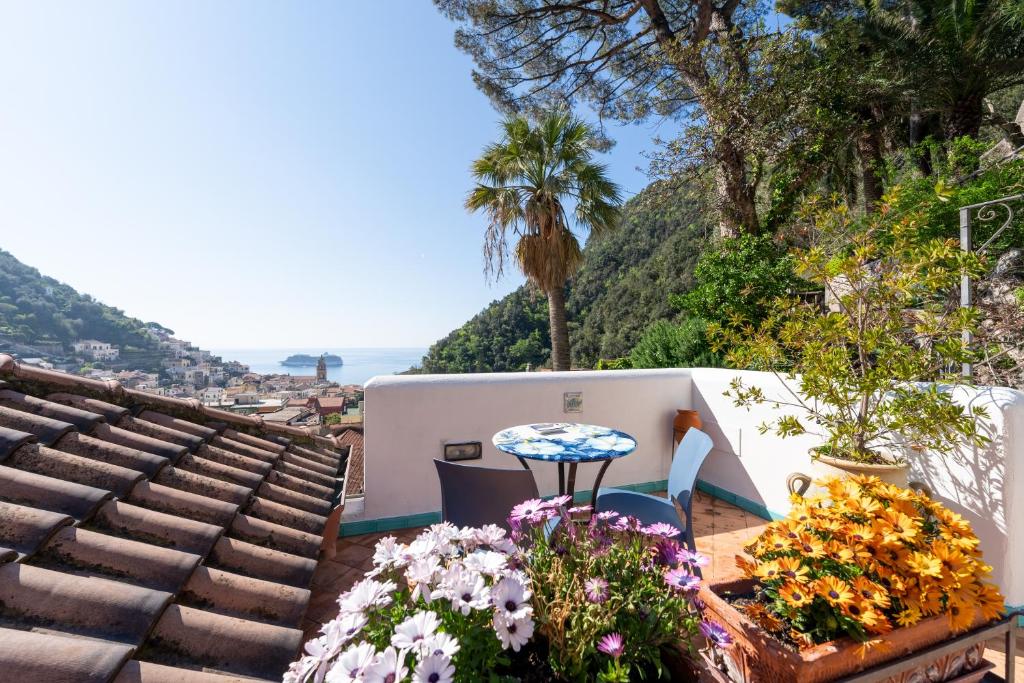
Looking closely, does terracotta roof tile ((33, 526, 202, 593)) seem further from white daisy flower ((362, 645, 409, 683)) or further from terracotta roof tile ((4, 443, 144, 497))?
white daisy flower ((362, 645, 409, 683))

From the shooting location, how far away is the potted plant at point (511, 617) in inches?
26.6

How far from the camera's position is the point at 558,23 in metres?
9.06

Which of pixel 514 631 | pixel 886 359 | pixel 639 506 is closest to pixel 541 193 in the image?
pixel 886 359

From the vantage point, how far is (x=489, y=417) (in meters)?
3.55

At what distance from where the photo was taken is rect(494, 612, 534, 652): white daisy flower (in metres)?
0.72

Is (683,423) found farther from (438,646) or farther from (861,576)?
(438,646)

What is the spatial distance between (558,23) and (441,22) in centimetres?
242

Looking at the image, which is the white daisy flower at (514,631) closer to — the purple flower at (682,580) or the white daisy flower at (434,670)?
the white daisy flower at (434,670)

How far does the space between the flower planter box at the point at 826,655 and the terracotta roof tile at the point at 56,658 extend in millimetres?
1373

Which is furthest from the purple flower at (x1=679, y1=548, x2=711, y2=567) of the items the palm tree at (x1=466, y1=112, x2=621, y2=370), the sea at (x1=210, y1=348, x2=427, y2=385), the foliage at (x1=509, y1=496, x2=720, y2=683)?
the palm tree at (x1=466, y1=112, x2=621, y2=370)

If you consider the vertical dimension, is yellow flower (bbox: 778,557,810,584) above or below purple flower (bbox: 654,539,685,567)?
below

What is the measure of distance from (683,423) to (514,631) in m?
3.65

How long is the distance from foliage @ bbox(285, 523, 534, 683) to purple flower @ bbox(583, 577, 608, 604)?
0.43ft

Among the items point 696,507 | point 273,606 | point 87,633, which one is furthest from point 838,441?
point 87,633
